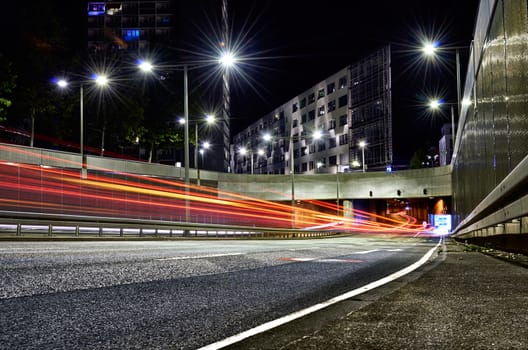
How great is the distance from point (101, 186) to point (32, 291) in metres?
40.4

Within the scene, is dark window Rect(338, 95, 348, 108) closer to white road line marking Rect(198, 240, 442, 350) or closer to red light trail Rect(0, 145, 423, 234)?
red light trail Rect(0, 145, 423, 234)

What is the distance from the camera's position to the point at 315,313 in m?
3.42

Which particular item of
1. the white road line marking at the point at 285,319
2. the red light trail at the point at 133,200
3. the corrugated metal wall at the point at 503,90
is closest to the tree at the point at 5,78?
the red light trail at the point at 133,200

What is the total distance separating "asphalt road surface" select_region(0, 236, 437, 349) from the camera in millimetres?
2783

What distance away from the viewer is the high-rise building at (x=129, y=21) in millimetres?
112688

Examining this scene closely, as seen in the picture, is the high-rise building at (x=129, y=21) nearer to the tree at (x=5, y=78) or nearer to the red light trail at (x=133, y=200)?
the red light trail at (x=133, y=200)

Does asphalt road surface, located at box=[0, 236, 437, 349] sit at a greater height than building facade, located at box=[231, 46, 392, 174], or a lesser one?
lesser

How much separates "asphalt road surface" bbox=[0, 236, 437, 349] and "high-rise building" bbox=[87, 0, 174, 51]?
11129 cm

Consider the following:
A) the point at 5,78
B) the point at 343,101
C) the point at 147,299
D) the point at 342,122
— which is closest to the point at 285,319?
the point at 147,299

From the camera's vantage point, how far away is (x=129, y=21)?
117 m

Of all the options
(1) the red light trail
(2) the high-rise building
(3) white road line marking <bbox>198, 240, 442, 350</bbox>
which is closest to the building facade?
(1) the red light trail

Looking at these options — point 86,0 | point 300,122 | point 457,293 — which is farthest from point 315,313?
point 86,0

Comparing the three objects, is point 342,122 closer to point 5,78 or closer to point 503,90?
point 5,78

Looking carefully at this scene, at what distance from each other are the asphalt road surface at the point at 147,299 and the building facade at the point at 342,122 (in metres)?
56.0
